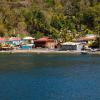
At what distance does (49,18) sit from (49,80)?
243 ft

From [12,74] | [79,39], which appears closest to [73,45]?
[79,39]

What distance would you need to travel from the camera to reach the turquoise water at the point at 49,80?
4119 cm

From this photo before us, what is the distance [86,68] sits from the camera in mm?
65375

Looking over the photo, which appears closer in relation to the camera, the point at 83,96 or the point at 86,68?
the point at 83,96

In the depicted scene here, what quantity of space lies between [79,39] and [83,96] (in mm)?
71892

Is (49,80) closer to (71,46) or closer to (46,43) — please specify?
(71,46)

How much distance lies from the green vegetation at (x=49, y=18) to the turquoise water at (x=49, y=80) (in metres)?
42.5

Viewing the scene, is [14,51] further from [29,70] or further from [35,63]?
[29,70]

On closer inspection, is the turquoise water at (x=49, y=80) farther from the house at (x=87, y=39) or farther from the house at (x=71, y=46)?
the house at (x=87, y=39)

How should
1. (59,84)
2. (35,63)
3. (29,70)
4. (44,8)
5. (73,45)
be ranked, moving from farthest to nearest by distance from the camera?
(44,8), (73,45), (35,63), (29,70), (59,84)

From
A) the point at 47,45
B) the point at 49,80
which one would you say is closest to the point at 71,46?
the point at 47,45

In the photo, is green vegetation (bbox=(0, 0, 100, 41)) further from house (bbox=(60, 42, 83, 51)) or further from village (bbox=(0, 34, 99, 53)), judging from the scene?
house (bbox=(60, 42, 83, 51))

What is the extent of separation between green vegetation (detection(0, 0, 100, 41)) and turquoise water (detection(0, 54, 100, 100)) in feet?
140

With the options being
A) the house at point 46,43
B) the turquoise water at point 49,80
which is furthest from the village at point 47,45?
the turquoise water at point 49,80
